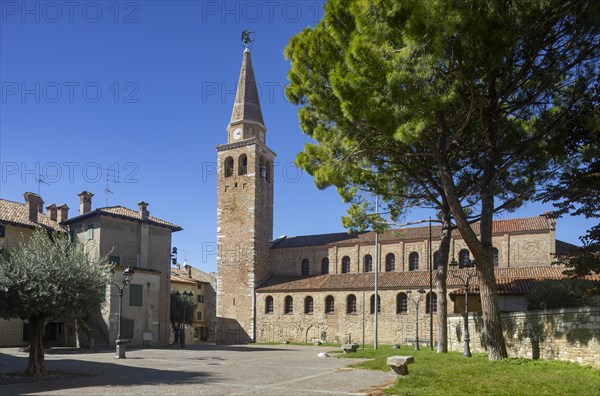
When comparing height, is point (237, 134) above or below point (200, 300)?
above

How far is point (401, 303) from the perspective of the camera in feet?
133

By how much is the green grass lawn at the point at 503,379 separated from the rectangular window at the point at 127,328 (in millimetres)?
22579

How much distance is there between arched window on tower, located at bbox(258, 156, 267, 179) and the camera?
162 ft

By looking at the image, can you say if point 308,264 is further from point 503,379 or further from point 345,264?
point 503,379

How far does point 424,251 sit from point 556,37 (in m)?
29.6

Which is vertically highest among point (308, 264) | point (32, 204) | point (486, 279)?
point (32, 204)

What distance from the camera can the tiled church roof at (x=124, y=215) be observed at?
34.1m

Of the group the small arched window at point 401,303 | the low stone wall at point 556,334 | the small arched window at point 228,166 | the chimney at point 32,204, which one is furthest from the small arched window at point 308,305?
the low stone wall at point 556,334

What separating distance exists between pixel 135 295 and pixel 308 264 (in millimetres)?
18411

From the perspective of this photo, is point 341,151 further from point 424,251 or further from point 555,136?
point 424,251

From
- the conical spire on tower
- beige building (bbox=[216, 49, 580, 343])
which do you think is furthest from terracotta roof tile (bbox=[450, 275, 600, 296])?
the conical spire on tower

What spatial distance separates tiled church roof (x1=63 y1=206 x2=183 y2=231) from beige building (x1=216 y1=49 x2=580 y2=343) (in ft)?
35.0

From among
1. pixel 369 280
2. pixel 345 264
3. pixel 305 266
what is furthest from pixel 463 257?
pixel 305 266

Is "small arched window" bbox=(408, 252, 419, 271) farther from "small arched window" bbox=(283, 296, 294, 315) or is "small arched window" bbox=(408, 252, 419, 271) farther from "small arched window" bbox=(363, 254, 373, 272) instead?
"small arched window" bbox=(283, 296, 294, 315)
